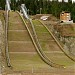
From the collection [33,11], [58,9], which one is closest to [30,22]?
[58,9]

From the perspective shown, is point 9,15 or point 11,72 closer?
point 11,72

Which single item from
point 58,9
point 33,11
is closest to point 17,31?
point 58,9

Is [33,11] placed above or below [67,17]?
below

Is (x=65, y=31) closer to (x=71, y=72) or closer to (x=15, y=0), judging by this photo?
(x=71, y=72)

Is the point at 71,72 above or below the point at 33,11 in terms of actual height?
above

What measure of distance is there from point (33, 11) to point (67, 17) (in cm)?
3056

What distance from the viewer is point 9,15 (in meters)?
36.3

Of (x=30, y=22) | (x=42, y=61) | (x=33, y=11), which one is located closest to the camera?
(x=42, y=61)

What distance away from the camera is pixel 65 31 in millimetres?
31672

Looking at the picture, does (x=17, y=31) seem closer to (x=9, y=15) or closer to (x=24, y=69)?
(x=9, y=15)

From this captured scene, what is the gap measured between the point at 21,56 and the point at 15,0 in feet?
161

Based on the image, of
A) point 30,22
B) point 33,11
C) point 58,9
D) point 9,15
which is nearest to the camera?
point 30,22

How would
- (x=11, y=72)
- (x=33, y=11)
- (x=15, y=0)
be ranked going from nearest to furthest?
(x=11, y=72), (x=33, y=11), (x=15, y=0)

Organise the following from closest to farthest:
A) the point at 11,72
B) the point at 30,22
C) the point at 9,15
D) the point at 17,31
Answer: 1. the point at 11,72
2. the point at 17,31
3. the point at 30,22
4. the point at 9,15
